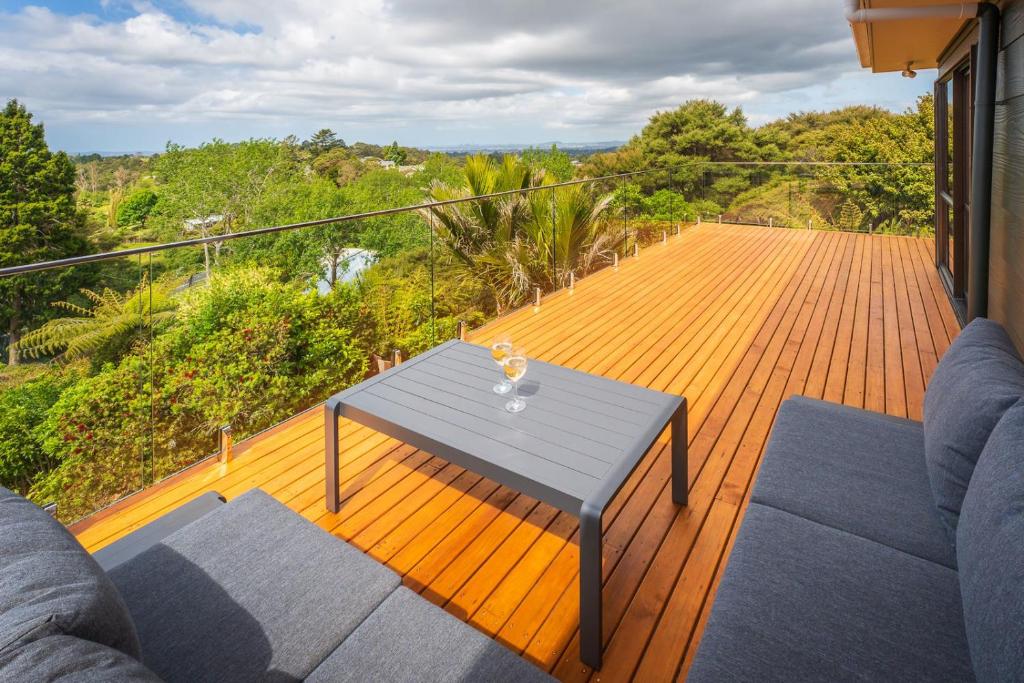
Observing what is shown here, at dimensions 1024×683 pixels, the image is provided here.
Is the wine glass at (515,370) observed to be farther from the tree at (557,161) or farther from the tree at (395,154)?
the tree at (395,154)

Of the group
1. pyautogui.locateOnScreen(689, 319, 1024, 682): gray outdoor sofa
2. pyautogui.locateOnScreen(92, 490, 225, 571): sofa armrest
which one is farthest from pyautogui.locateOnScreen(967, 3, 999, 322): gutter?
pyautogui.locateOnScreen(92, 490, 225, 571): sofa armrest

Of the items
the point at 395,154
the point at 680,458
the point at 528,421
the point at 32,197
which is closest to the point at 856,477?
the point at 680,458

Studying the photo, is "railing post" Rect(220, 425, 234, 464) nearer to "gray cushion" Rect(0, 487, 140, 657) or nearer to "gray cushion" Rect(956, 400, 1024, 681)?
→ "gray cushion" Rect(0, 487, 140, 657)

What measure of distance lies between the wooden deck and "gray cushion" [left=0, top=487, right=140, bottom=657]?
1019 mm

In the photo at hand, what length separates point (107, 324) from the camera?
88.0 inches

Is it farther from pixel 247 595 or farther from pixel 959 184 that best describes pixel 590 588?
pixel 959 184

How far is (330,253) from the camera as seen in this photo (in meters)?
3.28

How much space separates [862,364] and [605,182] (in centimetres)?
339

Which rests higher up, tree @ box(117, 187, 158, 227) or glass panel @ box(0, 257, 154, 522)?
tree @ box(117, 187, 158, 227)

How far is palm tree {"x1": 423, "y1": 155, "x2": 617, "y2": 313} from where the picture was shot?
4727 millimetres

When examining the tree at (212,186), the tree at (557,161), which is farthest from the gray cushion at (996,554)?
the tree at (212,186)

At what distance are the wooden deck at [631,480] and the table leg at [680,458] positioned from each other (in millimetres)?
59

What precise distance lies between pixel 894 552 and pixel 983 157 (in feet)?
9.14

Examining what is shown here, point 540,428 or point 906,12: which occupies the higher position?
point 906,12
